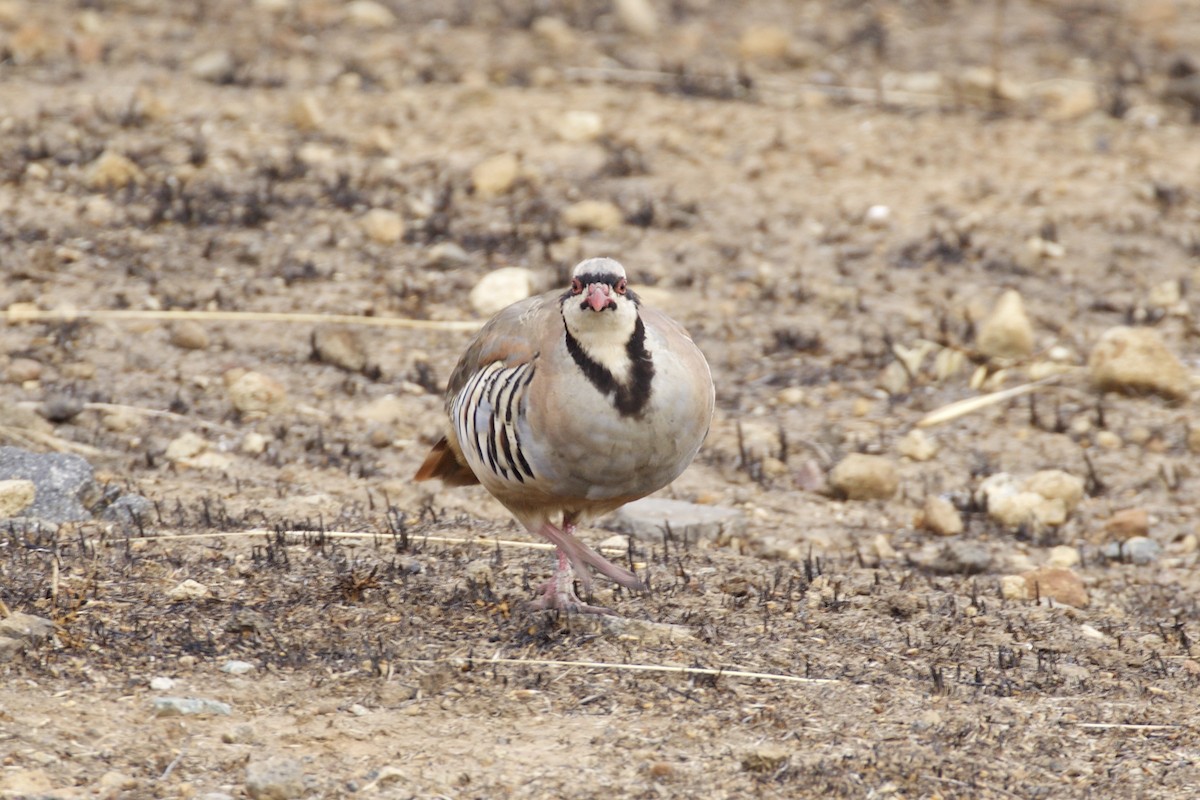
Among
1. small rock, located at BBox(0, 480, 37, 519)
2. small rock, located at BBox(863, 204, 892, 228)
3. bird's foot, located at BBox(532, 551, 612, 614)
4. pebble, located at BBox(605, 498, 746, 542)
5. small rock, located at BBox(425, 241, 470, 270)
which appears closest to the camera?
bird's foot, located at BBox(532, 551, 612, 614)

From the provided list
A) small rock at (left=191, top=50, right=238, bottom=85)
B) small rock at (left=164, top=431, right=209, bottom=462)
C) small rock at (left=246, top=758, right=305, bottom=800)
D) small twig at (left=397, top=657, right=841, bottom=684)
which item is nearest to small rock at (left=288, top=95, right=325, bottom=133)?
small rock at (left=191, top=50, right=238, bottom=85)

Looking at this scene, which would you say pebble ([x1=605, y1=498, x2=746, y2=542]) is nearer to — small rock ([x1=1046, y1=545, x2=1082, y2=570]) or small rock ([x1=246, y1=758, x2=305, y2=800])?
small rock ([x1=1046, y1=545, x2=1082, y2=570])

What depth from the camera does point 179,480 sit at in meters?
5.56

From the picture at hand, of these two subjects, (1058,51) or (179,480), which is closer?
(179,480)

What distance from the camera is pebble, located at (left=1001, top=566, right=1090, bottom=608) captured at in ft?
16.8

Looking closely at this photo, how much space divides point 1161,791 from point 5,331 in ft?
16.3

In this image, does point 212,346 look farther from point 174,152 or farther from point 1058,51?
point 1058,51

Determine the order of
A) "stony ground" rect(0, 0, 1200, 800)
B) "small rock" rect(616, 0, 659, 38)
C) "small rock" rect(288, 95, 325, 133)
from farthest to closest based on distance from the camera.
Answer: "small rock" rect(616, 0, 659, 38)
"small rock" rect(288, 95, 325, 133)
"stony ground" rect(0, 0, 1200, 800)

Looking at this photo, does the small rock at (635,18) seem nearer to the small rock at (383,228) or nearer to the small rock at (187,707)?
the small rock at (383,228)

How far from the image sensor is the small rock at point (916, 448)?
260 inches

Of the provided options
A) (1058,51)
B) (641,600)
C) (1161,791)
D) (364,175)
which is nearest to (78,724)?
(641,600)

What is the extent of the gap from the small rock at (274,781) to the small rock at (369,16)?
7.77 m

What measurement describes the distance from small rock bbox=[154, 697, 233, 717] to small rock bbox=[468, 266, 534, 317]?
3787mm

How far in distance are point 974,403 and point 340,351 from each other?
104 inches
